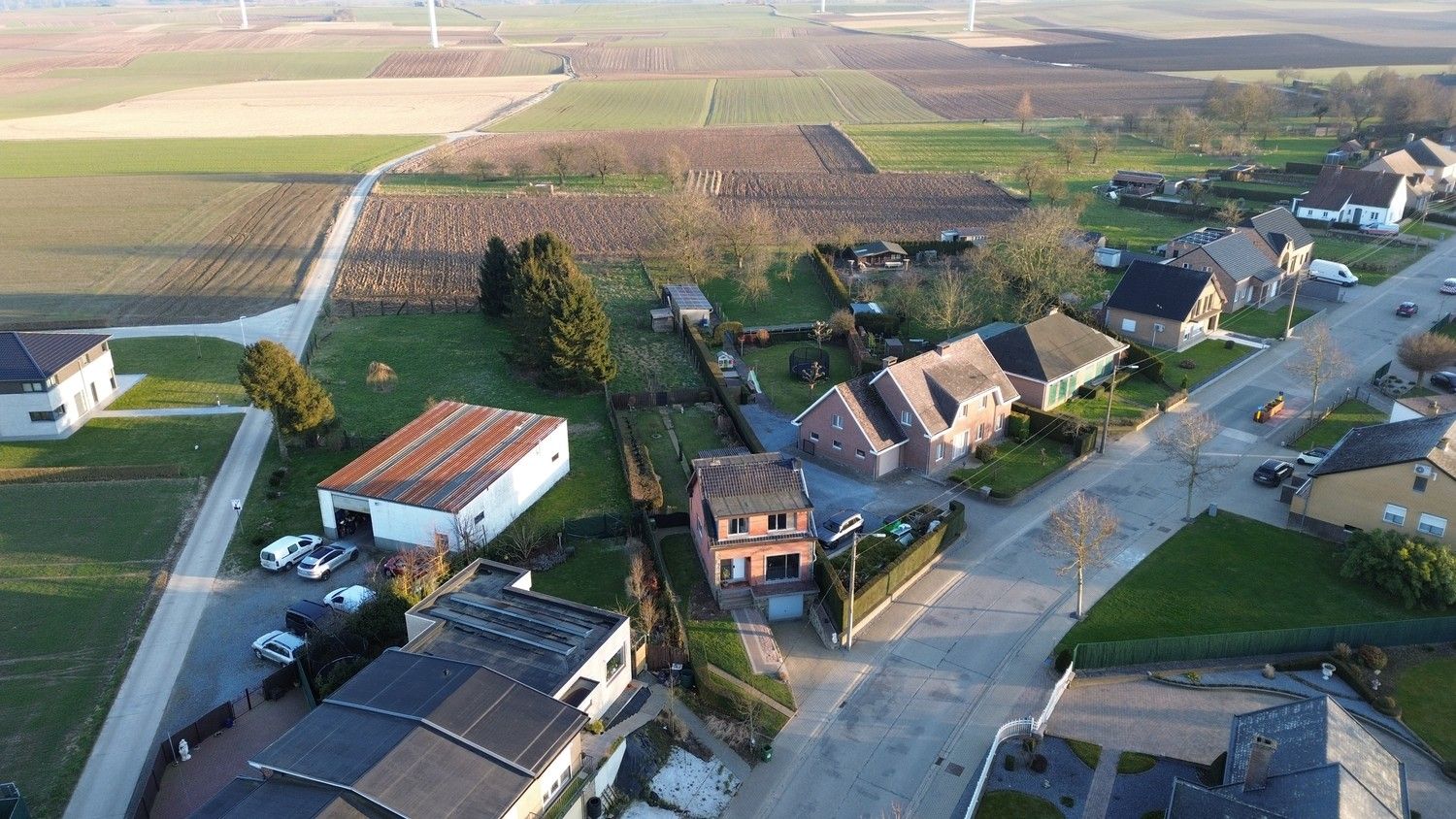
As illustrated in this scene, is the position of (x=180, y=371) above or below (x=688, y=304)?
below

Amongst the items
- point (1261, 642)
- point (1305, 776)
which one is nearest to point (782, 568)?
point (1261, 642)

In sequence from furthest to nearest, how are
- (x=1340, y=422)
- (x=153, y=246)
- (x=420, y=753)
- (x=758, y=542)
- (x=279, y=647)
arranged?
1. (x=153, y=246)
2. (x=1340, y=422)
3. (x=758, y=542)
4. (x=279, y=647)
5. (x=420, y=753)

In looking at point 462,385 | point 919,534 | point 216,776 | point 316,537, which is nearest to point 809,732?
point 919,534

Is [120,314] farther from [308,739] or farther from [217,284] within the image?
[308,739]

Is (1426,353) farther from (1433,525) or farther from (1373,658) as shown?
(1373,658)

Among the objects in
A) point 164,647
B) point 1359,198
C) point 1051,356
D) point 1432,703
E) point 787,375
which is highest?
point 1359,198
